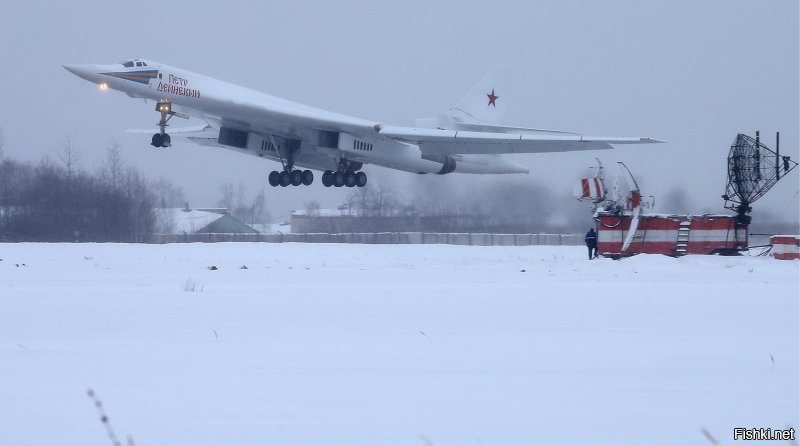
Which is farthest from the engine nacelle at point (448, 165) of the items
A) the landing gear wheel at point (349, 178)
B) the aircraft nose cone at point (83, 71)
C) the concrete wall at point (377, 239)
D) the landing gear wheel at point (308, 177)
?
the aircraft nose cone at point (83, 71)

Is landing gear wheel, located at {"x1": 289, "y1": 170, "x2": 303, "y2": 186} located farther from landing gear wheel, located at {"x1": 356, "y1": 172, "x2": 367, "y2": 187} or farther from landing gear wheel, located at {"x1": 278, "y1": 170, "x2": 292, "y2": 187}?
landing gear wheel, located at {"x1": 356, "y1": 172, "x2": 367, "y2": 187}

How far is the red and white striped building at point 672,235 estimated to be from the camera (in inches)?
979

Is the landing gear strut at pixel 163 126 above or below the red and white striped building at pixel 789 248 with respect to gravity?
above

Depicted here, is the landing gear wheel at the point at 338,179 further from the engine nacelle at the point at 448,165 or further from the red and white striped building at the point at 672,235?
the red and white striped building at the point at 672,235

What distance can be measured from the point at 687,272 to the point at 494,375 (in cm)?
1486

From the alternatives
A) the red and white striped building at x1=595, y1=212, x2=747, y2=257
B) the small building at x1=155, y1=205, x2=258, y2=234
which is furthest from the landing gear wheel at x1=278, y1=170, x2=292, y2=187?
the small building at x1=155, y1=205, x2=258, y2=234

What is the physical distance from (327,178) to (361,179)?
1.07 m

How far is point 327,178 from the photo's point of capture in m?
29.1

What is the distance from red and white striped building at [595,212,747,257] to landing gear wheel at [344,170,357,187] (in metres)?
7.98

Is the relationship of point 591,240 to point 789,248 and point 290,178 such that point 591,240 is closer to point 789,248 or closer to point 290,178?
point 789,248

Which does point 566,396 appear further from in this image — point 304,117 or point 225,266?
point 304,117

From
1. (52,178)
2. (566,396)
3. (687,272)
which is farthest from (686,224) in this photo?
(52,178)

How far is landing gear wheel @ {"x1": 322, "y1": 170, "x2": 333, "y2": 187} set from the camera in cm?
2906

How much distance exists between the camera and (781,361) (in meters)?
6.87
